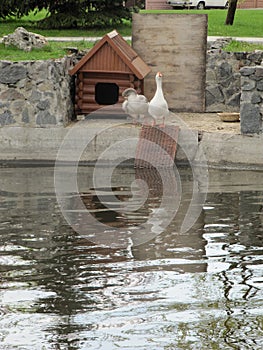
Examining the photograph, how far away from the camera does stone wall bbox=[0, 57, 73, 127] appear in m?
15.0

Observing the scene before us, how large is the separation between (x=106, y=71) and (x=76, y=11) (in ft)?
21.7

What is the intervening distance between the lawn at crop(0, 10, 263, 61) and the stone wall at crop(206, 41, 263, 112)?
1.38 feet

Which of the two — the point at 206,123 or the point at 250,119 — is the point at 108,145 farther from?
the point at 250,119

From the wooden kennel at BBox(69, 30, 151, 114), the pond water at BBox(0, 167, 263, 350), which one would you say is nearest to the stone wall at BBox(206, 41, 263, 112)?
the wooden kennel at BBox(69, 30, 151, 114)

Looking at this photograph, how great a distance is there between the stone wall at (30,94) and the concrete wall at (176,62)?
7.84ft

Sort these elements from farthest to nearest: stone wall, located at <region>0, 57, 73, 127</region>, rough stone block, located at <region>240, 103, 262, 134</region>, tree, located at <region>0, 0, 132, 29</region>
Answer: tree, located at <region>0, 0, 132, 29</region>
stone wall, located at <region>0, 57, 73, 127</region>
rough stone block, located at <region>240, 103, 262, 134</region>

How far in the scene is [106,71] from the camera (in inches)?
617

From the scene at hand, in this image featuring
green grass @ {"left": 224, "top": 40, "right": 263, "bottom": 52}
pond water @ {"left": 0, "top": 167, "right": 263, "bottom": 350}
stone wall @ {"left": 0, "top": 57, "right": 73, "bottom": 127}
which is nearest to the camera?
pond water @ {"left": 0, "top": 167, "right": 263, "bottom": 350}

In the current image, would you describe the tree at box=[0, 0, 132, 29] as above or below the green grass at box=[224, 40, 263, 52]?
above

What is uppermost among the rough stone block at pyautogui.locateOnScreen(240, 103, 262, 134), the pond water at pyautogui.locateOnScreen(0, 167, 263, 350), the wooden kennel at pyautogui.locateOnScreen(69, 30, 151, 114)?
the wooden kennel at pyautogui.locateOnScreen(69, 30, 151, 114)

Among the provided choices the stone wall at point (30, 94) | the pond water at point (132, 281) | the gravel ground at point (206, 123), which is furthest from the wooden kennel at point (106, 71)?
the pond water at point (132, 281)

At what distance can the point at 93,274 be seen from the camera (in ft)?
28.8

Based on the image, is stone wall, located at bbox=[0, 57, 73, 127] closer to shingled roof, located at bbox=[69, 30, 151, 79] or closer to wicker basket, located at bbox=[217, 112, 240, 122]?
shingled roof, located at bbox=[69, 30, 151, 79]

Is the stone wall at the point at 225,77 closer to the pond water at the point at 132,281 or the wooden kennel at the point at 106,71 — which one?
the wooden kennel at the point at 106,71
